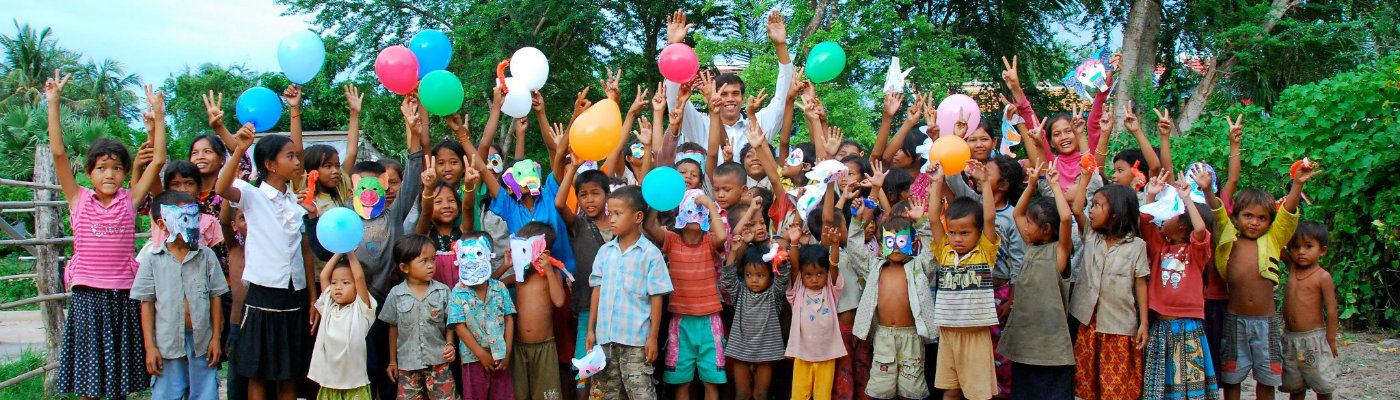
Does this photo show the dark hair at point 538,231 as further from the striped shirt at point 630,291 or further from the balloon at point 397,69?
the balloon at point 397,69

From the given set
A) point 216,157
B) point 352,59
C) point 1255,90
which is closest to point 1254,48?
point 1255,90

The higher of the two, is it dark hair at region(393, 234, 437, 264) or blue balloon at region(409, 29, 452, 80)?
blue balloon at region(409, 29, 452, 80)

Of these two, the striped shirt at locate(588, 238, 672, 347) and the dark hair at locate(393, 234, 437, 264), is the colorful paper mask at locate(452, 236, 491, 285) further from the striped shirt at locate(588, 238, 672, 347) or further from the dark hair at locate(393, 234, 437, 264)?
the striped shirt at locate(588, 238, 672, 347)

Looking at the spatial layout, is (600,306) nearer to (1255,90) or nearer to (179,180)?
(179,180)

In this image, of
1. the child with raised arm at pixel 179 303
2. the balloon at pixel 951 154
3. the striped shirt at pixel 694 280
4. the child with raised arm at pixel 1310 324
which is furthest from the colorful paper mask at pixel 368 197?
the child with raised arm at pixel 1310 324

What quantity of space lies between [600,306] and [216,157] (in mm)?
2045

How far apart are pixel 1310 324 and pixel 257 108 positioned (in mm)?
5129

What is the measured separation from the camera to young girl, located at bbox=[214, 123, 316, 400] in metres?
4.08

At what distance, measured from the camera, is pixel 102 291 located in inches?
162

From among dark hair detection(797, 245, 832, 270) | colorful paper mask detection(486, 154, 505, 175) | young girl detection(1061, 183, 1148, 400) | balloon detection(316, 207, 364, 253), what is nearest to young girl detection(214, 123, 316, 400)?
balloon detection(316, 207, 364, 253)

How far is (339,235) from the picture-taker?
3797mm

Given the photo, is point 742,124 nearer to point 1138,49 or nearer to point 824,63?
point 824,63

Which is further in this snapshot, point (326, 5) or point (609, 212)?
point (326, 5)

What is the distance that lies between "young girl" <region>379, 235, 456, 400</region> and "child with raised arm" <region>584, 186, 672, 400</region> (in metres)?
0.66
